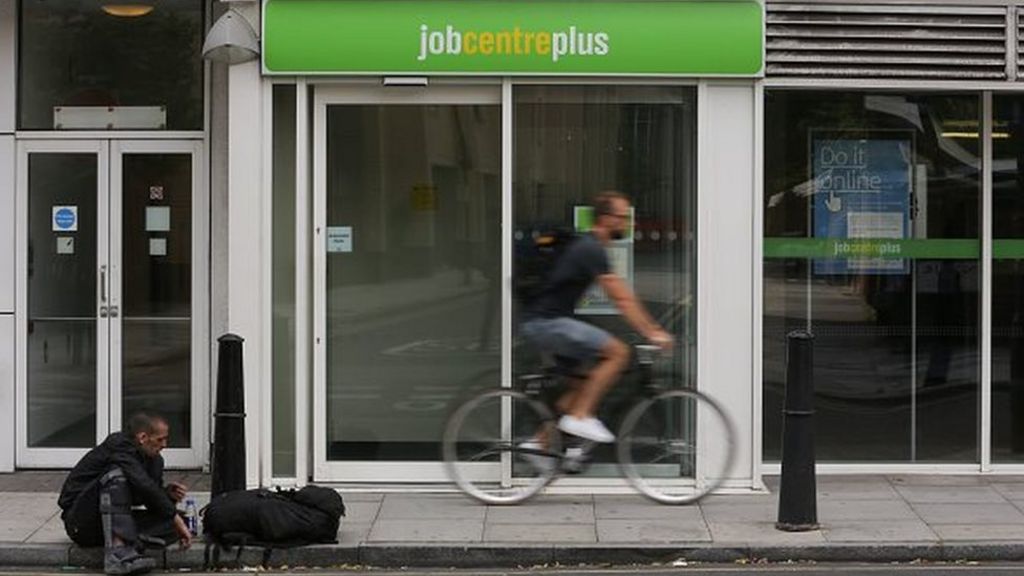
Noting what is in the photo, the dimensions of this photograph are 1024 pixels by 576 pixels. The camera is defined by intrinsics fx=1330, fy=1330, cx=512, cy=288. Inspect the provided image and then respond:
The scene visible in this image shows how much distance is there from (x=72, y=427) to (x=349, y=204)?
2958 mm

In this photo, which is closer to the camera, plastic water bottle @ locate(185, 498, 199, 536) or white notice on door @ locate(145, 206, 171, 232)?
plastic water bottle @ locate(185, 498, 199, 536)

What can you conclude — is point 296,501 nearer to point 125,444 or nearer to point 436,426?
point 125,444

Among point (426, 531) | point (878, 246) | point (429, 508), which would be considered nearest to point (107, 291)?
point (429, 508)

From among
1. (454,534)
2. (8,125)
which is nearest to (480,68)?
(454,534)

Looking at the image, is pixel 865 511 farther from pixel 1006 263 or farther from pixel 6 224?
pixel 6 224

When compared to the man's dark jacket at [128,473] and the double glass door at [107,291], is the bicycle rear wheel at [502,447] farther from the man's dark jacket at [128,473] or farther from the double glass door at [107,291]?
the double glass door at [107,291]

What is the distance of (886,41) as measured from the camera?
9.23 meters

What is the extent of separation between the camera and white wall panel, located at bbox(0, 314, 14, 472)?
10.1m

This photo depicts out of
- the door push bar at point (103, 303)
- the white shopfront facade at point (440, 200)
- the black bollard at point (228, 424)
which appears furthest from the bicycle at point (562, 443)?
the door push bar at point (103, 303)

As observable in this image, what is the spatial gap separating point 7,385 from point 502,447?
4021mm

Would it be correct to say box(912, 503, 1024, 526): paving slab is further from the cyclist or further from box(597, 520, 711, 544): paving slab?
the cyclist

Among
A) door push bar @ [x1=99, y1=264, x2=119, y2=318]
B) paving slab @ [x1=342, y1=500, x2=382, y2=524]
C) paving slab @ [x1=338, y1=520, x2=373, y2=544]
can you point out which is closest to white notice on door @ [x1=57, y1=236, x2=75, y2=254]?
door push bar @ [x1=99, y1=264, x2=119, y2=318]

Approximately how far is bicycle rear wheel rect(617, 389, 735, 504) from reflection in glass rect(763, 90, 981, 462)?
3.63ft

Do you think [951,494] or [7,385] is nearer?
[951,494]
